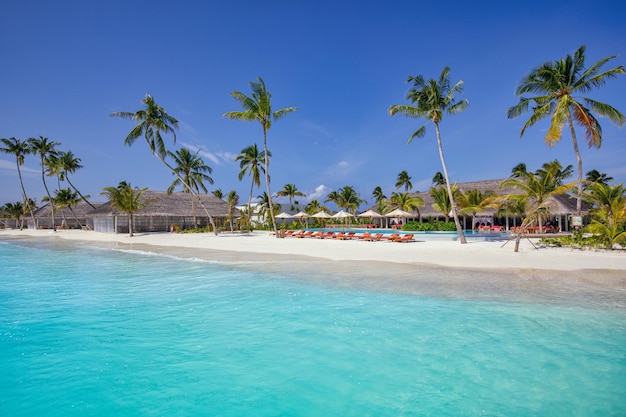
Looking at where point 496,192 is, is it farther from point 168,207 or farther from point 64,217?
point 64,217

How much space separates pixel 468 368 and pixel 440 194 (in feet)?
87.5

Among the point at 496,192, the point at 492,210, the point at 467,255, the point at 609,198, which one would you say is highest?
the point at 496,192

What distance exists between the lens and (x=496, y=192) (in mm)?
31688

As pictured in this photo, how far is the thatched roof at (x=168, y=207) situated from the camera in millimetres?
34188

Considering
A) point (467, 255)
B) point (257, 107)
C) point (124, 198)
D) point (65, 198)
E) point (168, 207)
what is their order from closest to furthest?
point (467, 255), point (257, 107), point (124, 198), point (168, 207), point (65, 198)

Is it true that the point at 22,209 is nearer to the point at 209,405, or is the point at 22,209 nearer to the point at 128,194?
the point at 128,194

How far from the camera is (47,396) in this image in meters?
3.98

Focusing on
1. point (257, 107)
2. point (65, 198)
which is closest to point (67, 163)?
point (65, 198)

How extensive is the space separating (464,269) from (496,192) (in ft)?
78.3

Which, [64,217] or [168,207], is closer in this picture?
[168,207]

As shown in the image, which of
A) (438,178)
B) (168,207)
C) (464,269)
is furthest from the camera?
(438,178)

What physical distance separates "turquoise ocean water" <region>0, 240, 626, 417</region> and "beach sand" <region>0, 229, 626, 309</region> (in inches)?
22.0

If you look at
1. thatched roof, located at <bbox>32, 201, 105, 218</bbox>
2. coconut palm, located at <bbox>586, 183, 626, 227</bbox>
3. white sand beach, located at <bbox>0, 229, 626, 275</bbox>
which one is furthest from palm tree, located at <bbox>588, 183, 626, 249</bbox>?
thatched roof, located at <bbox>32, 201, 105, 218</bbox>

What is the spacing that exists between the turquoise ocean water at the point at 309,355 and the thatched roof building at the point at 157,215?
2728 centimetres
